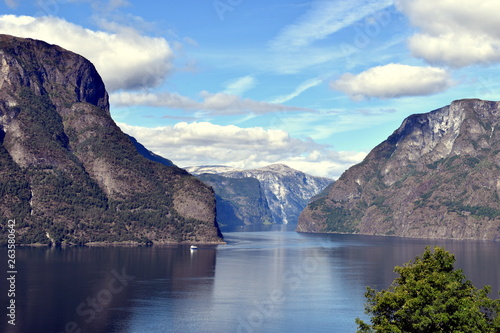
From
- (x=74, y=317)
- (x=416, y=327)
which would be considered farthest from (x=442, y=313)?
(x=74, y=317)

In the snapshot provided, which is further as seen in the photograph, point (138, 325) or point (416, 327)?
point (138, 325)

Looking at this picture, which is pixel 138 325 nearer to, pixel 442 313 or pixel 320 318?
pixel 320 318

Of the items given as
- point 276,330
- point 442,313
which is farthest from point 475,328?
point 276,330

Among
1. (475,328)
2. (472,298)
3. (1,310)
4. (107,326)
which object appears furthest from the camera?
(1,310)

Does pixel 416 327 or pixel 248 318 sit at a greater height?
pixel 416 327

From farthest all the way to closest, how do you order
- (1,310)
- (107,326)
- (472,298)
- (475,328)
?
(1,310), (107,326), (472,298), (475,328)

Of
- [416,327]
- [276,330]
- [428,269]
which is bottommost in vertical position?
[276,330]
